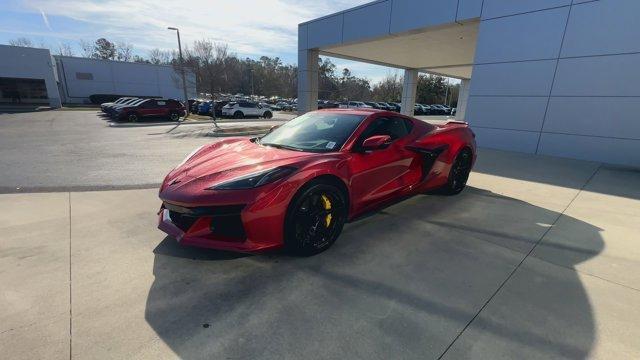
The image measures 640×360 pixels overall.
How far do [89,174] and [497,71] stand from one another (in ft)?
37.0

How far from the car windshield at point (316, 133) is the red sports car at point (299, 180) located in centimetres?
1

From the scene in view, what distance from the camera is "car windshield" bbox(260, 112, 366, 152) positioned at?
132 inches

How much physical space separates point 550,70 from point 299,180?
9545 mm

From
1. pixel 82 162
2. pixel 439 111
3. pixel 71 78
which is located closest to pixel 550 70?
pixel 82 162

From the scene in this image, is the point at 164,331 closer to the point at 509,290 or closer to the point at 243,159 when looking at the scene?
the point at 243,159

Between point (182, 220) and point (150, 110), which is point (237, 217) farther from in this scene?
point (150, 110)

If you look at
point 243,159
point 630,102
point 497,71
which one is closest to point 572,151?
point 630,102

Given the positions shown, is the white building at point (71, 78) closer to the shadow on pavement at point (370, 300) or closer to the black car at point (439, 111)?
the black car at point (439, 111)

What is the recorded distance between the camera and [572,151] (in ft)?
28.7

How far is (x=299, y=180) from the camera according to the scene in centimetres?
273

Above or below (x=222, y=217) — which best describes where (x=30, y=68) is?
above

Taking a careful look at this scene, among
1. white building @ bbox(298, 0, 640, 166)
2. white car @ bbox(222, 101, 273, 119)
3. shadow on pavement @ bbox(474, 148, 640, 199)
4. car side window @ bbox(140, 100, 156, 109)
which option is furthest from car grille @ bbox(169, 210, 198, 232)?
white car @ bbox(222, 101, 273, 119)

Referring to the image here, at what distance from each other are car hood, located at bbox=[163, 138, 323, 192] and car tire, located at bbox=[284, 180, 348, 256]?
0.31m

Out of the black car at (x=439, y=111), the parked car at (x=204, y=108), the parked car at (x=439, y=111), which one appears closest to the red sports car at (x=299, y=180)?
the parked car at (x=204, y=108)
